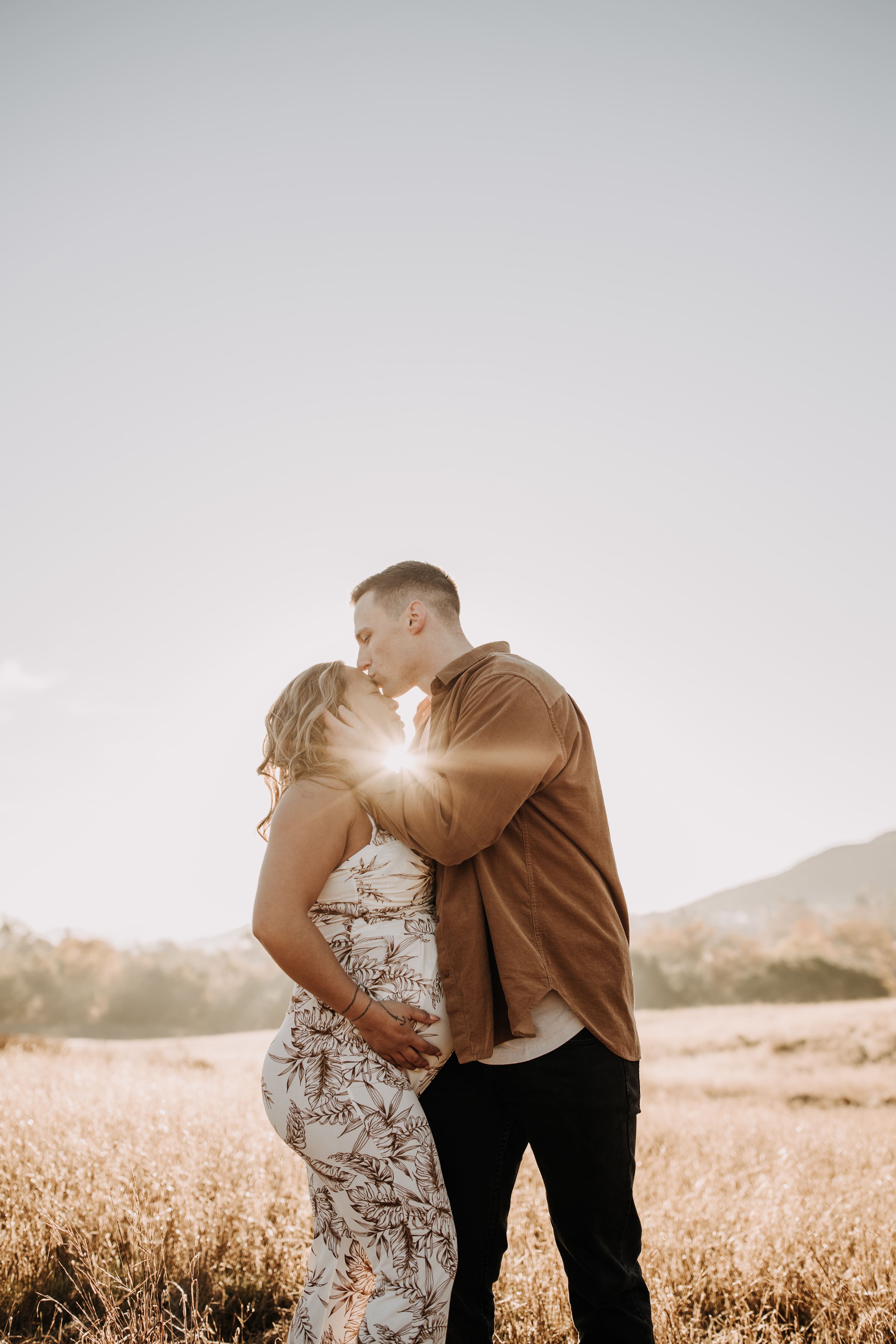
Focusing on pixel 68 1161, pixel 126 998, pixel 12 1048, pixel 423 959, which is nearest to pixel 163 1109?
pixel 68 1161

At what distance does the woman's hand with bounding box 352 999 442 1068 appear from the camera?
7.67ft

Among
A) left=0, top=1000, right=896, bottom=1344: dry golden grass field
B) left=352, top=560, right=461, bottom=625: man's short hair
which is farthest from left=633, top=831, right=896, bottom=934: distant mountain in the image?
left=352, top=560, right=461, bottom=625: man's short hair

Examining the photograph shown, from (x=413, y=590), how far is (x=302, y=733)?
37.5 inches

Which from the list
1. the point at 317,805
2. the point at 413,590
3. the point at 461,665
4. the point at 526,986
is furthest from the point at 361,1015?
the point at 413,590

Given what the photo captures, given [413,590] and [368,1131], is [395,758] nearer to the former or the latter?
[413,590]

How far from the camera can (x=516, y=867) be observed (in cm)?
256

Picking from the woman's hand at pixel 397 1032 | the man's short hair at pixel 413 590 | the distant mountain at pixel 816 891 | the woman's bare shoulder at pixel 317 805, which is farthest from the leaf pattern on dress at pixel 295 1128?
the distant mountain at pixel 816 891

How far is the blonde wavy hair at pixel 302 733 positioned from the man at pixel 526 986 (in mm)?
81

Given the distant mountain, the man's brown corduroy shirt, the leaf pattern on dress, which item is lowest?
the distant mountain

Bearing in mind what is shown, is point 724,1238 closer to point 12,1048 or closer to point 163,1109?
point 163,1109

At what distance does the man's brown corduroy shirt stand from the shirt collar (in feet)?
0.77

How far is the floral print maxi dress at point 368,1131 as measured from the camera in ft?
7.14

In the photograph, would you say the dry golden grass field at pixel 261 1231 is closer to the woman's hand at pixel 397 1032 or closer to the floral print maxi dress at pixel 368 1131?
the floral print maxi dress at pixel 368 1131

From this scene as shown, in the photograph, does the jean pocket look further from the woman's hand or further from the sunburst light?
the sunburst light
